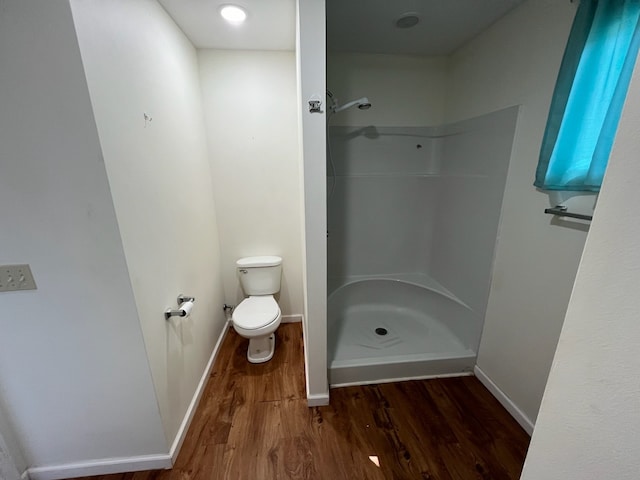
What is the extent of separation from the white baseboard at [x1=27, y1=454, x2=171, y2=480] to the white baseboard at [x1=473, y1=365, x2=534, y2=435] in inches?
77.0

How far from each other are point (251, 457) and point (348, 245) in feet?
5.97

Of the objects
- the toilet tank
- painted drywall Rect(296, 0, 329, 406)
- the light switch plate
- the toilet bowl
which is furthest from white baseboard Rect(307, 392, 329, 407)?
the light switch plate

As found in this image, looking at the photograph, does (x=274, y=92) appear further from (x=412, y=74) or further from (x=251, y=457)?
(x=251, y=457)

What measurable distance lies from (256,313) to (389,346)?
1.13m

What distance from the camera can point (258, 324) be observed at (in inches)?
71.1

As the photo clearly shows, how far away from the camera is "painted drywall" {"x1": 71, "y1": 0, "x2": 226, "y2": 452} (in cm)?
94

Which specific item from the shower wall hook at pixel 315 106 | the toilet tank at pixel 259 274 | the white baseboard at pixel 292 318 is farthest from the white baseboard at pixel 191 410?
the shower wall hook at pixel 315 106

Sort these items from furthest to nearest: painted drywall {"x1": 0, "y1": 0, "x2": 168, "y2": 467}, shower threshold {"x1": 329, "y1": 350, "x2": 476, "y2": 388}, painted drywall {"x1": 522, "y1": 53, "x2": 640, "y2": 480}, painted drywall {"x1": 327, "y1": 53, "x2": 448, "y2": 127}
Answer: painted drywall {"x1": 327, "y1": 53, "x2": 448, "y2": 127}
shower threshold {"x1": 329, "y1": 350, "x2": 476, "y2": 388}
painted drywall {"x1": 0, "y1": 0, "x2": 168, "y2": 467}
painted drywall {"x1": 522, "y1": 53, "x2": 640, "y2": 480}

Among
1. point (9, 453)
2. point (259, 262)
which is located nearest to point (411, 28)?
point (259, 262)

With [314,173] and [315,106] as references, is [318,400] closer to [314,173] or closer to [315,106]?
[314,173]

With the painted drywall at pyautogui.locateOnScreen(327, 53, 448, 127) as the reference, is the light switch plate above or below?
below

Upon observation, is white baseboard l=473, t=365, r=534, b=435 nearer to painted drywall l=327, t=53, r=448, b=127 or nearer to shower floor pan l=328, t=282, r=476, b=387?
shower floor pan l=328, t=282, r=476, b=387

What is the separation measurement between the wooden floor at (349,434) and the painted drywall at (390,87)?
87.4 inches

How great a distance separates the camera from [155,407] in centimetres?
118
